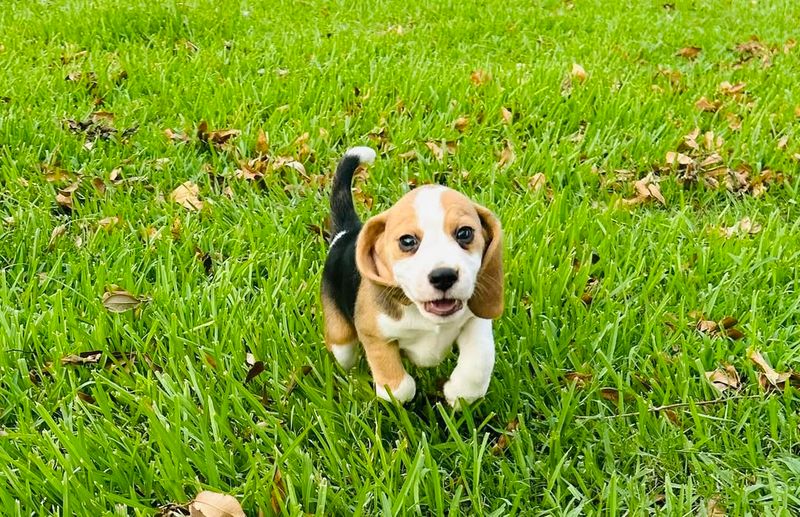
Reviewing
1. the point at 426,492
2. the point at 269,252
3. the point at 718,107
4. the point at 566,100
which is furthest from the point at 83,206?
the point at 718,107

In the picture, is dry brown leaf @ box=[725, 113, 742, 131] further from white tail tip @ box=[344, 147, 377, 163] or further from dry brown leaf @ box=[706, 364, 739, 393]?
white tail tip @ box=[344, 147, 377, 163]

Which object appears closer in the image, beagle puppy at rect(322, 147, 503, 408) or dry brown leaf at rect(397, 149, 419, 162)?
beagle puppy at rect(322, 147, 503, 408)

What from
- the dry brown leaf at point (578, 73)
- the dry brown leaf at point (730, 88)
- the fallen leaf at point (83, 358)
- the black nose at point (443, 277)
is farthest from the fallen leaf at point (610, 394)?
the dry brown leaf at point (730, 88)

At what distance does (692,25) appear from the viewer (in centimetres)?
666

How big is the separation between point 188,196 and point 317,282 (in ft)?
3.48

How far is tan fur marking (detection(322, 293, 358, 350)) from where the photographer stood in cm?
235

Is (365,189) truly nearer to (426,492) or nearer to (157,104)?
(157,104)

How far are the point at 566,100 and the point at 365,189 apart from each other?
1567mm

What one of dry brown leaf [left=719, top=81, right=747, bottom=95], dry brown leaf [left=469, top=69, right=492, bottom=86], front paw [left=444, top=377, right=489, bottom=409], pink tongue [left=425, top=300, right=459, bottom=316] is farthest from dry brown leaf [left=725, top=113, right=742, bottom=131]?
pink tongue [left=425, top=300, right=459, bottom=316]

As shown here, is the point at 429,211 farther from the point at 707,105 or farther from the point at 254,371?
the point at 707,105

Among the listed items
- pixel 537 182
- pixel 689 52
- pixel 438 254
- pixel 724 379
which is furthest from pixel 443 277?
pixel 689 52

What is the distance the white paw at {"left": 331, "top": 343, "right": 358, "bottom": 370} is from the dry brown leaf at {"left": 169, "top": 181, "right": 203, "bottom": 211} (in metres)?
1.40

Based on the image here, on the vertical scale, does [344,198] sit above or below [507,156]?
above

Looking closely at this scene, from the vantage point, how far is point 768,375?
240 centimetres
